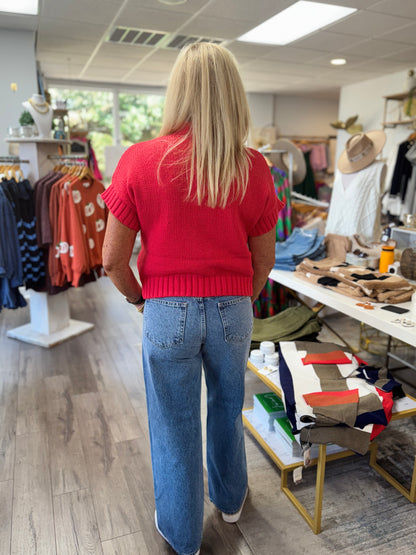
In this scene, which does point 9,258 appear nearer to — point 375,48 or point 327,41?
point 327,41

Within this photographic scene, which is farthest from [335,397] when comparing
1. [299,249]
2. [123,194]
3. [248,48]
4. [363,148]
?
[248,48]

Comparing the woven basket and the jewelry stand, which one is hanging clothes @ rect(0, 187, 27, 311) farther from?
the woven basket

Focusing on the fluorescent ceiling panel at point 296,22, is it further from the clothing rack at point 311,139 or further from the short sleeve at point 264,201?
the clothing rack at point 311,139

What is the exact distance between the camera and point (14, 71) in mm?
4547

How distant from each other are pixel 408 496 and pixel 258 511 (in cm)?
60

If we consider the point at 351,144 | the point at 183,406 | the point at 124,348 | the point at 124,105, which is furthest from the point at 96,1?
the point at 124,105

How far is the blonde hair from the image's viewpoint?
44.8 inches

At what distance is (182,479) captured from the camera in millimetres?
1396

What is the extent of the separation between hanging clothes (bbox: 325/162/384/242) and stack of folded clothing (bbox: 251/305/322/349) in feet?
2.99

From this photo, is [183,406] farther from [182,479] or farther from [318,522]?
[318,522]

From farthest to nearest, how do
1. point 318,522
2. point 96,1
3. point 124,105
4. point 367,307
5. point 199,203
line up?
point 124,105 → point 96,1 → point 367,307 → point 318,522 → point 199,203

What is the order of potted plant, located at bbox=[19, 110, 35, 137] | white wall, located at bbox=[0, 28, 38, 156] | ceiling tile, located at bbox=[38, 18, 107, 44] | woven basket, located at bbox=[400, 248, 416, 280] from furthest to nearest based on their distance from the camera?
white wall, located at bbox=[0, 28, 38, 156]
ceiling tile, located at bbox=[38, 18, 107, 44]
potted plant, located at bbox=[19, 110, 35, 137]
woven basket, located at bbox=[400, 248, 416, 280]

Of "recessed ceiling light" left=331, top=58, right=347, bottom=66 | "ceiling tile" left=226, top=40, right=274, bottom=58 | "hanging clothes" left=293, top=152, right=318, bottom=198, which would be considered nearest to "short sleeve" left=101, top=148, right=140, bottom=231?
"ceiling tile" left=226, top=40, right=274, bottom=58

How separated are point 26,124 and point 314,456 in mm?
2959
